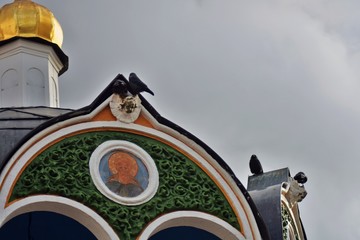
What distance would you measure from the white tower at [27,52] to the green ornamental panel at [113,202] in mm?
3848

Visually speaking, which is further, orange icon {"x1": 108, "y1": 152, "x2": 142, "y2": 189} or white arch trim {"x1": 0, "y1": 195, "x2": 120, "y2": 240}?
orange icon {"x1": 108, "y1": 152, "x2": 142, "y2": 189}

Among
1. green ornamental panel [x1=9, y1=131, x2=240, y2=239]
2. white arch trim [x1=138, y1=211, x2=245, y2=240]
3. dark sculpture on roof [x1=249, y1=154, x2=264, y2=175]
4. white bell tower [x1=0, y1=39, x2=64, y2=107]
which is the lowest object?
white arch trim [x1=138, y1=211, x2=245, y2=240]

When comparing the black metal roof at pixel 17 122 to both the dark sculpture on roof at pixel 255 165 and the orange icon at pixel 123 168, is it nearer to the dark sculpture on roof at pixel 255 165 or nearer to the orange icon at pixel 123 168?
the orange icon at pixel 123 168

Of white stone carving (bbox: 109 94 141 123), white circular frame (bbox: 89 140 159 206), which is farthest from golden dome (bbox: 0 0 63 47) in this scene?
white circular frame (bbox: 89 140 159 206)

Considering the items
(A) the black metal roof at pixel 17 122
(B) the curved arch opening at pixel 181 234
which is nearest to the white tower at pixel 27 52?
(A) the black metal roof at pixel 17 122

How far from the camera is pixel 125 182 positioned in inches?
664

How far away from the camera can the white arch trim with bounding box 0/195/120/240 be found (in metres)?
16.0

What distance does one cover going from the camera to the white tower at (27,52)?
20609 millimetres

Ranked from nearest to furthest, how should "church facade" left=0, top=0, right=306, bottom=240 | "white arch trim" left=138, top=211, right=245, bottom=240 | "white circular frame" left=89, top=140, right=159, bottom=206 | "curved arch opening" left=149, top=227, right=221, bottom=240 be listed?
"church facade" left=0, top=0, right=306, bottom=240
"white circular frame" left=89, top=140, right=159, bottom=206
"white arch trim" left=138, top=211, right=245, bottom=240
"curved arch opening" left=149, top=227, right=221, bottom=240

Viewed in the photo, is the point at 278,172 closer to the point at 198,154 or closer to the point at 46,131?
the point at 198,154

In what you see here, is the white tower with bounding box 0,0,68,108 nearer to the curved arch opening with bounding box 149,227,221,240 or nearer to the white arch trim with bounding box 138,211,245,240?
the curved arch opening with bounding box 149,227,221,240

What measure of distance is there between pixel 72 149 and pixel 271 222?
3.09 meters

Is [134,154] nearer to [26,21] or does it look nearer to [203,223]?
[203,223]

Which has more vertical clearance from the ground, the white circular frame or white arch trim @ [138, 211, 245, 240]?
the white circular frame
